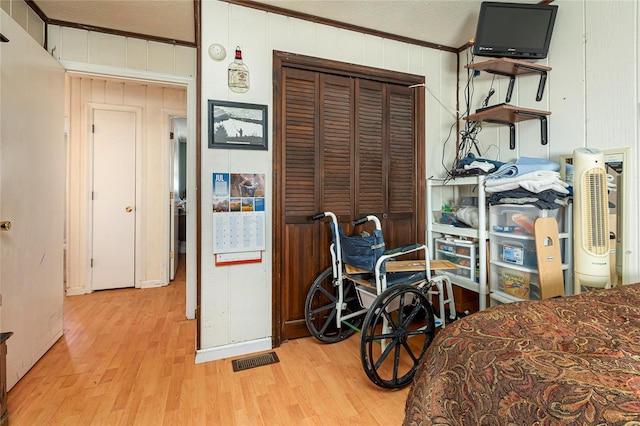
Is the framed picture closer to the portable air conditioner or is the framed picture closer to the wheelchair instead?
the wheelchair

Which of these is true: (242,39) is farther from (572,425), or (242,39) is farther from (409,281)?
(572,425)

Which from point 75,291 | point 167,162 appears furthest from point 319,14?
point 75,291

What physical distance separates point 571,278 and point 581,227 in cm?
45

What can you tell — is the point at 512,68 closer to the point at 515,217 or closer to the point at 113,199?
the point at 515,217

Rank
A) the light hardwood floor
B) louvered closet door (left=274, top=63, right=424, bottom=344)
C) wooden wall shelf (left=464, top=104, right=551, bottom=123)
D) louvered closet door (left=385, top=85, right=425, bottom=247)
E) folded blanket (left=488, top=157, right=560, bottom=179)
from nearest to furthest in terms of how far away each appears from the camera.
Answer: the light hardwood floor, folded blanket (left=488, top=157, right=560, bottom=179), wooden wall shelf (left=464, top=104, right=551, bottom=123), louvered closet door (left=274, top=63, right=424, bottom=344), louvered closet door (left=385, top=85, right=425, bottom=247)

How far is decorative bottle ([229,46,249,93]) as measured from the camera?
6.80ft

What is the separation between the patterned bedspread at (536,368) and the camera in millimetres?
582

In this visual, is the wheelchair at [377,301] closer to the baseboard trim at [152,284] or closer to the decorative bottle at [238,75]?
the decorative bottle at [238,75]

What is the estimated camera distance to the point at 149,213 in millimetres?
3621

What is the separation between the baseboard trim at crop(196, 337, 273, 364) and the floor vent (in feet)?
0.21

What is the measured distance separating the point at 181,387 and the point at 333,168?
1.75 m

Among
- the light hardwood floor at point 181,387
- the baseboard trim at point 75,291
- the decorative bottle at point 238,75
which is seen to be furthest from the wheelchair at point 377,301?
the baseboard trim at point 75,291

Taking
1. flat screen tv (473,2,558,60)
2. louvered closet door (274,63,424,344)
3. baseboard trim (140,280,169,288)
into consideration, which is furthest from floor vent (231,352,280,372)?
flat screen tv (473,2,558,60)

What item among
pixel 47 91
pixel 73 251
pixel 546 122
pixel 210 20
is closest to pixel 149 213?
pixel 73 251
